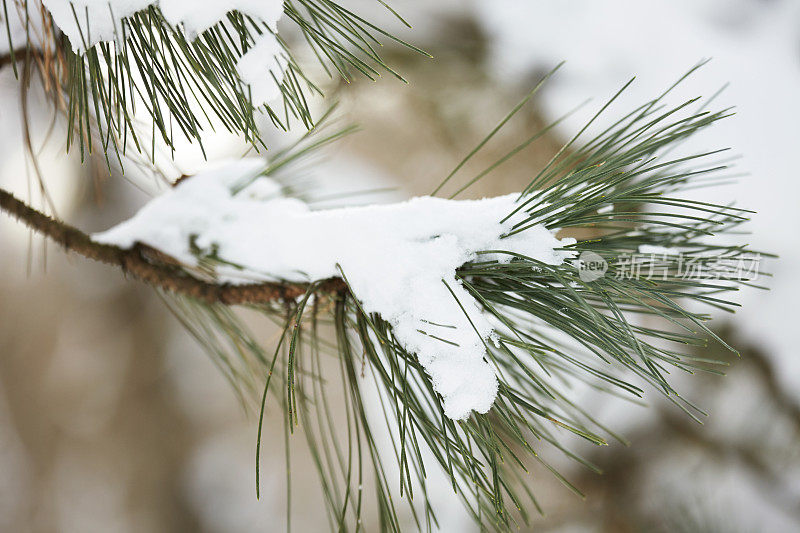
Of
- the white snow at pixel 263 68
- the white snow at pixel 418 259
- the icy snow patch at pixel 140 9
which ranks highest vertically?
the icy snow patch at pixel 140 9

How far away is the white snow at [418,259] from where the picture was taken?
0.22 meters

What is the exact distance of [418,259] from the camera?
0.23 m

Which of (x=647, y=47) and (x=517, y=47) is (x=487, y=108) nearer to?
(x=517, y=47)

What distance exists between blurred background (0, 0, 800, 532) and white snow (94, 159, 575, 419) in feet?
1.06

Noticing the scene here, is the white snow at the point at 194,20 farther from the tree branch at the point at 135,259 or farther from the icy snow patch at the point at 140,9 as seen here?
the tree branch at the point at 135,259

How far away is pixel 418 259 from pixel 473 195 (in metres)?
0.79

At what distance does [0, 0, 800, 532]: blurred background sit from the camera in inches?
33.3

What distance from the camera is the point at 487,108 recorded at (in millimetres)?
997

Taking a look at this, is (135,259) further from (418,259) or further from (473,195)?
(473,195)

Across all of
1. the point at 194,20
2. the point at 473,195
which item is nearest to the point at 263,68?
the point at 194,20

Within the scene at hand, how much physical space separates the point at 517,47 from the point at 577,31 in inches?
4.4

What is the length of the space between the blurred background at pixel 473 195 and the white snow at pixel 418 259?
323 mm

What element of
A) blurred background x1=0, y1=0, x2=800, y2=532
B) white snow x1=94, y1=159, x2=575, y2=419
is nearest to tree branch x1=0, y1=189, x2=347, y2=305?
white snow x1=94, y1=159, x2=575, y2=419

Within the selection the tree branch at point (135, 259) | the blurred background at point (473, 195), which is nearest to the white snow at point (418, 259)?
the tree branch at point (135, 259)
